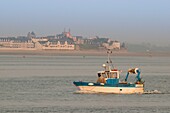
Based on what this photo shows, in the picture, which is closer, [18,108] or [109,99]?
[18,108]

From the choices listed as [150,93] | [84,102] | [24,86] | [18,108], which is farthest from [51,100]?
[24,86]

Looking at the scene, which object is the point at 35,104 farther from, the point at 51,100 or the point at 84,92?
the point at 84,92

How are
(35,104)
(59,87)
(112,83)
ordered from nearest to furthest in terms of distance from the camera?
(35,104)
(112,83)
(59,87)

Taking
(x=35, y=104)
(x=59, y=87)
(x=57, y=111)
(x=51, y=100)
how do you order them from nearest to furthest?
1. (x=57, y=111)
2. (x=35, y=104)
3. (x=51, y=100)
4. (x=59, y=87)

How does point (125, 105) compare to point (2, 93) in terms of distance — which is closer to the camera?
point (125, 105)

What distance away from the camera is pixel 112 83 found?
54.0m

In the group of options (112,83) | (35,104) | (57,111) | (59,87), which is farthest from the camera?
(59,87)

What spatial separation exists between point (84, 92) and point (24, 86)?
34.0ft

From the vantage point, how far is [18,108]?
43562 mm

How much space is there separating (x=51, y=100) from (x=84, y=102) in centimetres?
263

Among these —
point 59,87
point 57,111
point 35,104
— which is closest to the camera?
point 57,111

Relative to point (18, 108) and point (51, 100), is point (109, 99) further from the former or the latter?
point (18, 108)

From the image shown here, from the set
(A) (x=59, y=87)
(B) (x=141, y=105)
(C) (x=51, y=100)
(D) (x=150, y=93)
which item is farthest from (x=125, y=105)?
(A) (x=59, y=87)

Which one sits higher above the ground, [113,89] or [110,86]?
[110,86]
